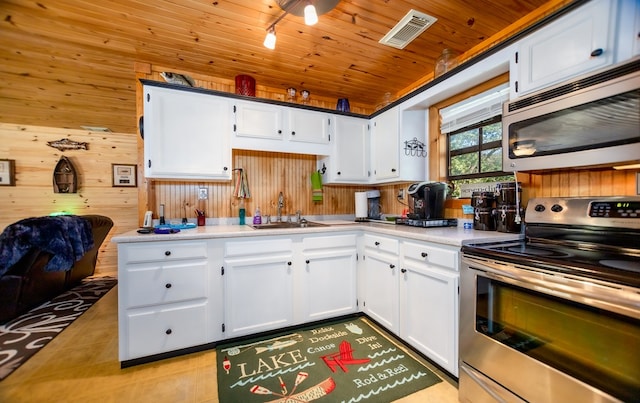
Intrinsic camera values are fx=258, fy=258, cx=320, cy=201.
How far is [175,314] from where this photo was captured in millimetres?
1866

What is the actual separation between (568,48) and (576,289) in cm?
119

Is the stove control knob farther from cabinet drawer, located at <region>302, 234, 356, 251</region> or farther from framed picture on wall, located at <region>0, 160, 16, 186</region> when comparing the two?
framed picture on wall, located at <region>0, 160, 16, 186</region>

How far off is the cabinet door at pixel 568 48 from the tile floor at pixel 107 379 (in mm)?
1858

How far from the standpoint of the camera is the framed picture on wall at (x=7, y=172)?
13.3 ft

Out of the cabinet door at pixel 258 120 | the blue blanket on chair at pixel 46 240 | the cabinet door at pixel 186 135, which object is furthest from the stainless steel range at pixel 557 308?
the blue blanket on chair at pixel 46 240

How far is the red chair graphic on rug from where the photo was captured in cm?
175

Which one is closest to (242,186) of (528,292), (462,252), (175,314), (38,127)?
(175,314)

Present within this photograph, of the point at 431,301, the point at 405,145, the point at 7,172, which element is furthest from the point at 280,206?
the point at 7,172

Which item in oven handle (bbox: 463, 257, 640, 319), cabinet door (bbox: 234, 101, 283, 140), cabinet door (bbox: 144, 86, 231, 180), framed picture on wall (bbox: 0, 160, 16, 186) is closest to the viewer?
oven handle (bbox: 463, 257, 640, 319)

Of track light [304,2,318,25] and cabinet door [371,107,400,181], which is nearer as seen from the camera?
track light [304,2,318,25]

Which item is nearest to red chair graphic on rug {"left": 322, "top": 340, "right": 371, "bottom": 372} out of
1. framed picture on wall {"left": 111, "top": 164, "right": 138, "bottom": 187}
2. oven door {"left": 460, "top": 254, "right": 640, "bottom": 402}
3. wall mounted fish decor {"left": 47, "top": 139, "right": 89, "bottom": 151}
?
oven door {"left": 460, "top": 254, "right": 640, "bottom": 402}

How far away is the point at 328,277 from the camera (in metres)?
2.34

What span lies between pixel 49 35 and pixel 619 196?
3.97 metres

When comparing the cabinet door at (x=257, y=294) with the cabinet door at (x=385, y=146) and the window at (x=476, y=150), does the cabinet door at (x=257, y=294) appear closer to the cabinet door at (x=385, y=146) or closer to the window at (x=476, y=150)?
the cabinet door at (x=385, y=146)
